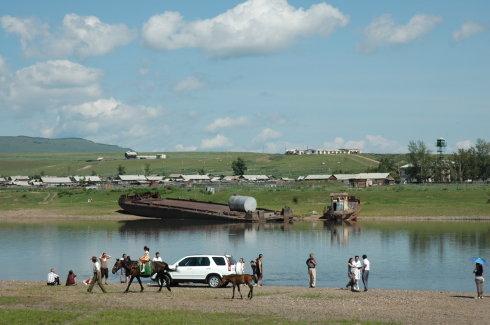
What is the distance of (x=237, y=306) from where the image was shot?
106 feet

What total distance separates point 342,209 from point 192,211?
776 inches

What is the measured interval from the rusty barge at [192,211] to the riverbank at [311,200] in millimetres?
4268

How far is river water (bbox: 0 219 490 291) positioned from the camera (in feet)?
161

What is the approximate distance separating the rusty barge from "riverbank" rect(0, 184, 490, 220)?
4268mm

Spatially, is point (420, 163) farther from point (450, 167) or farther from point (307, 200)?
point (307, 200)

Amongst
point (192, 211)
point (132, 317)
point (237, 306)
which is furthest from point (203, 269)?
point (192, 211)

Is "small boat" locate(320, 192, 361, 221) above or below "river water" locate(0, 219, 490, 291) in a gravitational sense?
above

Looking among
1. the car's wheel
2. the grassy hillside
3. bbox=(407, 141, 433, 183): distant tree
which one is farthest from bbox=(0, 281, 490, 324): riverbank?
bbox=(407, 141, 433, 183): distant tree

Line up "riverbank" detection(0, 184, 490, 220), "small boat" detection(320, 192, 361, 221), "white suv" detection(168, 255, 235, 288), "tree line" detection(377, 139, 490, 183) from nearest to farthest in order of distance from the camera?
"white suv" detection(168, 255, 235, 288)
"small boat" detection(320, 192, 361, 221)
"riverbank" detection(0, 184, 490, 220)
"tree line" detection(377, 139, 490, 183)

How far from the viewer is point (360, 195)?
395 ft

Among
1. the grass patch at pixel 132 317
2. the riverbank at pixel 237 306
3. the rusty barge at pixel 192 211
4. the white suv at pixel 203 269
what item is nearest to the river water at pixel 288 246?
the rusty barge at pixel 192 211

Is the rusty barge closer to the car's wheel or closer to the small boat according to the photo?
the small boat

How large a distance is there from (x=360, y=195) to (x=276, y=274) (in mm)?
72420

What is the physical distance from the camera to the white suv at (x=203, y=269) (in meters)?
39.9
